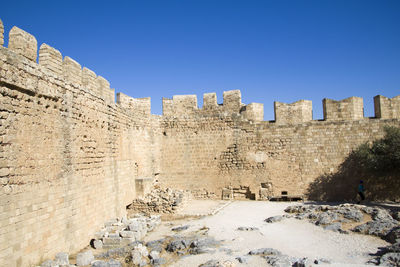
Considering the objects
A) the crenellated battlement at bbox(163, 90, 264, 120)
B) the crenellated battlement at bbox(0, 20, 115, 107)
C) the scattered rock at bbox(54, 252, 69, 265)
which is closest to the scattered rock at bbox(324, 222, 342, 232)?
the scattered rock at bbox(54, 252, 69, 265)

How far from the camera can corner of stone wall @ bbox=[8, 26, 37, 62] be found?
19.6 feet

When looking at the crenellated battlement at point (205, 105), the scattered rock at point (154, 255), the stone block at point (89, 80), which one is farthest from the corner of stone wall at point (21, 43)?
the crenellated battlement at point (205, 105)

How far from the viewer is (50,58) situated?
273 inches

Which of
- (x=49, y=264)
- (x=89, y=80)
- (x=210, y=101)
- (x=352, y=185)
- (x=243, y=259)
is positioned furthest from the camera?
(x=210, y=101)

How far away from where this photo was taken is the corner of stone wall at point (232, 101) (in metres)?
15.0

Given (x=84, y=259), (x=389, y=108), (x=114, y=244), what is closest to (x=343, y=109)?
(x=389, y=108)

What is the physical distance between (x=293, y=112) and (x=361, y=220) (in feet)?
19.7

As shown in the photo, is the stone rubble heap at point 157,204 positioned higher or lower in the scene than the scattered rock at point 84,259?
higher

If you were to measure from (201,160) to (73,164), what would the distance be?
296 inches

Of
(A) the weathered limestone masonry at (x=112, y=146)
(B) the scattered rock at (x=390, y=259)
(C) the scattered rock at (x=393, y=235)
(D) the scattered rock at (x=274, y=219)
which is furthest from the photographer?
(D) the scattered rock at (x=274, y=219)

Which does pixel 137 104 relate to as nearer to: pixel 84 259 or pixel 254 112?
pixel 254 112

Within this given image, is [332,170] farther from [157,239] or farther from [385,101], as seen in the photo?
[157,239]

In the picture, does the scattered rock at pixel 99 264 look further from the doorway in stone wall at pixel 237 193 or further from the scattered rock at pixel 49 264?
the doorway in stone wall at pixel 237 193

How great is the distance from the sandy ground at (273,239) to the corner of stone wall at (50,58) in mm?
4747
